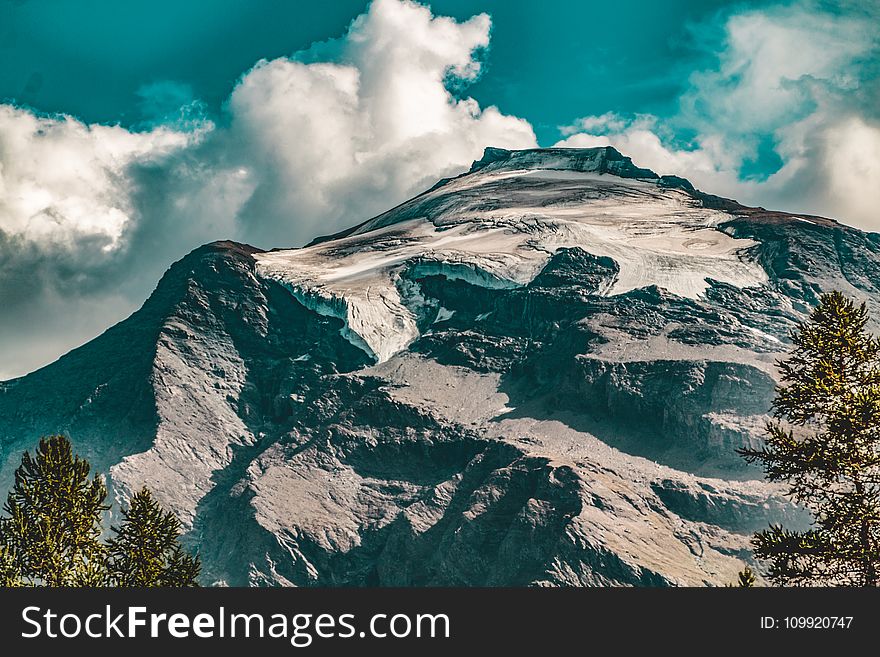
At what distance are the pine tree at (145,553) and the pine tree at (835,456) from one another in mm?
36056

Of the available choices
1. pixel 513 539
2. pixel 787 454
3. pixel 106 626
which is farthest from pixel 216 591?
pixel 513 539

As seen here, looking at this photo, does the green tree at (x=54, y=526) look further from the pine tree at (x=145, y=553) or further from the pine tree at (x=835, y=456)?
the pine tree at (x=835, y=456)

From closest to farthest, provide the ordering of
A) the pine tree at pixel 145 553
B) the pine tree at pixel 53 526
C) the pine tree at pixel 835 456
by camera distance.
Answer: the pine tree at pixel 835 456 < the pine tree at pixel 53 526 < the pine tree at pixel 145 553

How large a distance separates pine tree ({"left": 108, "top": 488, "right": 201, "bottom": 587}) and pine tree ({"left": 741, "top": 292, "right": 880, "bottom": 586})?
1420 inches

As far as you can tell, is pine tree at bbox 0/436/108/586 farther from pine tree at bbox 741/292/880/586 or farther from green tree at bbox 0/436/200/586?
pine tree at bbox 741/292/880/586

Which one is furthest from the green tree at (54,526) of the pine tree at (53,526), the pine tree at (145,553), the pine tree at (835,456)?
the pine tree at (835,456)

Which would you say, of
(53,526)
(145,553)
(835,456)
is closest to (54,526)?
(53,526)

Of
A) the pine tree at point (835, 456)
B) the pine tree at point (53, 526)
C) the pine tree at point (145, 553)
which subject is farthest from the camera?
the pine tree at point (145, 553)

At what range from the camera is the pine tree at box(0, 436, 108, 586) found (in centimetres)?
4972

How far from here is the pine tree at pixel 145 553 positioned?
5634cm

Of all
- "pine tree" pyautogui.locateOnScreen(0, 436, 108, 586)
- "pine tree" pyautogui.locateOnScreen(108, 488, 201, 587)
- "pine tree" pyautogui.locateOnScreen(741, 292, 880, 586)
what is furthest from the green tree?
"pine tree" pyautogui.locateOnScreen(741, 292, 880, 586)

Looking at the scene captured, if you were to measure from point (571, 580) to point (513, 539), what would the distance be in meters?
18.4

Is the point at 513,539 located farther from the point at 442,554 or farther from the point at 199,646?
the point at 199,646

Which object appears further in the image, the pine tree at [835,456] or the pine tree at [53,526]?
the pine tree at [53,526]
